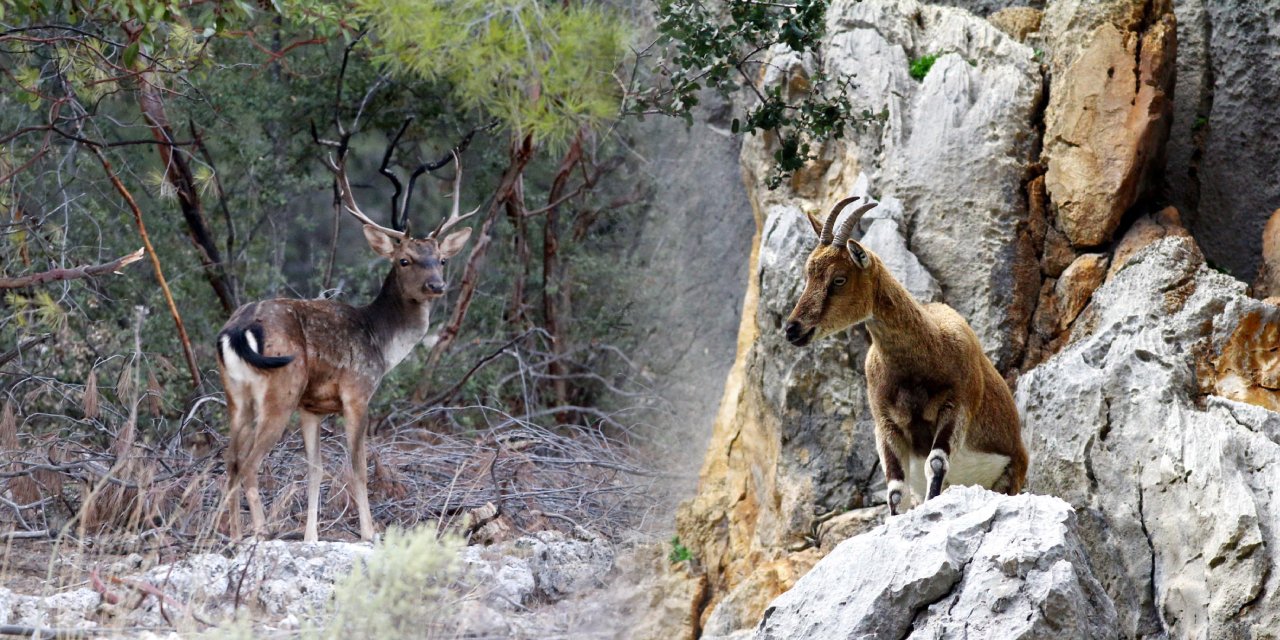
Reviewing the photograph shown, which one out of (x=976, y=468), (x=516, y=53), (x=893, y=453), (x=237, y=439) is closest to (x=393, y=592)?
(x=893, y=453)

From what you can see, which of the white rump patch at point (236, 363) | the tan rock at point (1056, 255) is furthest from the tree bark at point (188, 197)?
the tan rock at point (1056, 255)

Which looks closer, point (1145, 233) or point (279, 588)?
point (279, 588)

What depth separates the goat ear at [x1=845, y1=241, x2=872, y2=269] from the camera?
589 centimetres

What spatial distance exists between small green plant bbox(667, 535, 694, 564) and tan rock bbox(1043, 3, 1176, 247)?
3098mm

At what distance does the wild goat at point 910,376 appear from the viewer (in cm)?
599

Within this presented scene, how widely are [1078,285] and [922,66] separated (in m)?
1.76

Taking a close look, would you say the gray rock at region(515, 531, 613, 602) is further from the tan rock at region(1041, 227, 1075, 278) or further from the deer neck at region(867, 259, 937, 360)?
the tan rock at region(1041, 227, 1075, 278)

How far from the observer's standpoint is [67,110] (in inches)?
453

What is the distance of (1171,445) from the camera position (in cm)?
611

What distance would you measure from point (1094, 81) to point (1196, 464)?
261 cm

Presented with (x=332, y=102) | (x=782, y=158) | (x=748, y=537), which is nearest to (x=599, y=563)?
(x=748, y=537)

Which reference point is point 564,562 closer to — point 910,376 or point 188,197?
point 910,376

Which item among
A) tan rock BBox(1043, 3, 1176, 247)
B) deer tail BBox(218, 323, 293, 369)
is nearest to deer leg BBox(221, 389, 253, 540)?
deer tail BBox(218, 323, 293, 369)

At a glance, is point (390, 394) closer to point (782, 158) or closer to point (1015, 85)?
point (782, 158)
